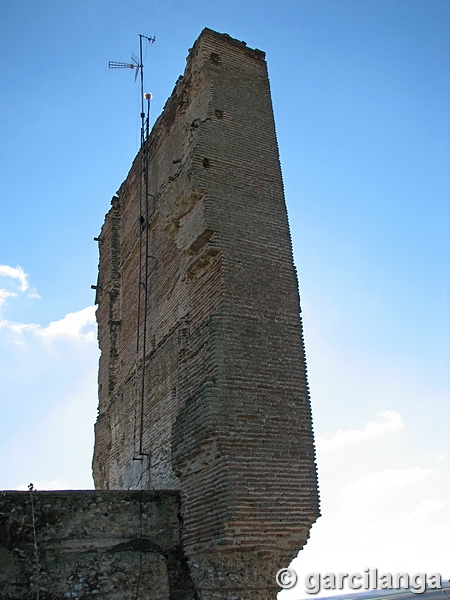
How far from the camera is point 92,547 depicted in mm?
6480

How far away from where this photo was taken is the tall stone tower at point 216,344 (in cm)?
612

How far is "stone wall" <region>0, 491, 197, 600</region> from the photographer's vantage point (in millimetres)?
6152

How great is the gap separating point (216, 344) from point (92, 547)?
2.57 m

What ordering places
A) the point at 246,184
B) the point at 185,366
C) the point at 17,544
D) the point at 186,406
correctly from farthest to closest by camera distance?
the point at 246,184, the point at 185,366, the point at 186,406, the point at 17,544

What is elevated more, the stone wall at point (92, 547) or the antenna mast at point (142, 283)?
the antenna mast at point (142, 283)

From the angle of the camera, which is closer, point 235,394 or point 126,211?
point 235,394

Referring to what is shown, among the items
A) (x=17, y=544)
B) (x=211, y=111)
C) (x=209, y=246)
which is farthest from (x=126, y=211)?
(x=17, y=544)

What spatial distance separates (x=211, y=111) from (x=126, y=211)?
12.8 feet

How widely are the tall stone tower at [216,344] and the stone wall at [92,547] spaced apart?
0.30 m

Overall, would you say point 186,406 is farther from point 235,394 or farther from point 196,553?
point 196,553

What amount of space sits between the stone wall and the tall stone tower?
30cm

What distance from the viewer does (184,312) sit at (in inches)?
320

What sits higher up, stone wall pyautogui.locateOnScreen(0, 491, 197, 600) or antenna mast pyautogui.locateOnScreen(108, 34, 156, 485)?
antenna mast pyautogui.locateOnScreen(108, 34, 156, 485)

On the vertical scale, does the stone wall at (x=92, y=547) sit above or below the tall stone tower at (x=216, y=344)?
below
